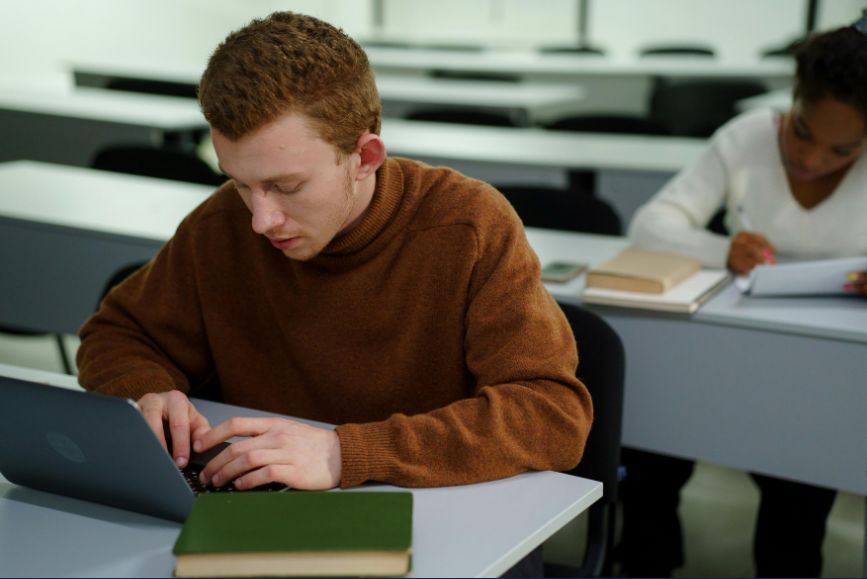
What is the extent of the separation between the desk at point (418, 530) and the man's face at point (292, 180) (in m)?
0.32

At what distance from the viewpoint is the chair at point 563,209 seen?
103 inches

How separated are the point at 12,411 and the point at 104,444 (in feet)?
0.41

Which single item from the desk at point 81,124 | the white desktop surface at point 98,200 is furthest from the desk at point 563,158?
the desk at point 81,124

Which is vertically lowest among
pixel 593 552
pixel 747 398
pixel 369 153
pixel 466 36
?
pixel 593 552

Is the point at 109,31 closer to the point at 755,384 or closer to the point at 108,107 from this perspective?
the point at 108,107

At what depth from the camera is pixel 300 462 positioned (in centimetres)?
118

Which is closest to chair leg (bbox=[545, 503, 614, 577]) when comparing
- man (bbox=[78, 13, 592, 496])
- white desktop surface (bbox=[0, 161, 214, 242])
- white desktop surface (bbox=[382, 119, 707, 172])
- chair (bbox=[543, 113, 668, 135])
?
man (bbox=[78, 13, 592, 496])

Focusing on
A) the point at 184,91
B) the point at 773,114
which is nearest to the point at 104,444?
the point at 773,114

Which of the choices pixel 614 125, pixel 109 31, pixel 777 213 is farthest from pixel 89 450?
pixel 109 31

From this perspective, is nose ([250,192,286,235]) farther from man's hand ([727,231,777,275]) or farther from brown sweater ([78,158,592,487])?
man's hand ([727,231,777,275])

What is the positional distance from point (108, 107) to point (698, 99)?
12.1ft

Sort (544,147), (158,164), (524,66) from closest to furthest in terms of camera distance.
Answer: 1. (158,164)
2. (544,147)
3. (524,66)

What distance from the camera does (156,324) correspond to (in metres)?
1.55

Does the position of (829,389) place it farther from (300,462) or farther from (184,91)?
(184,91)
